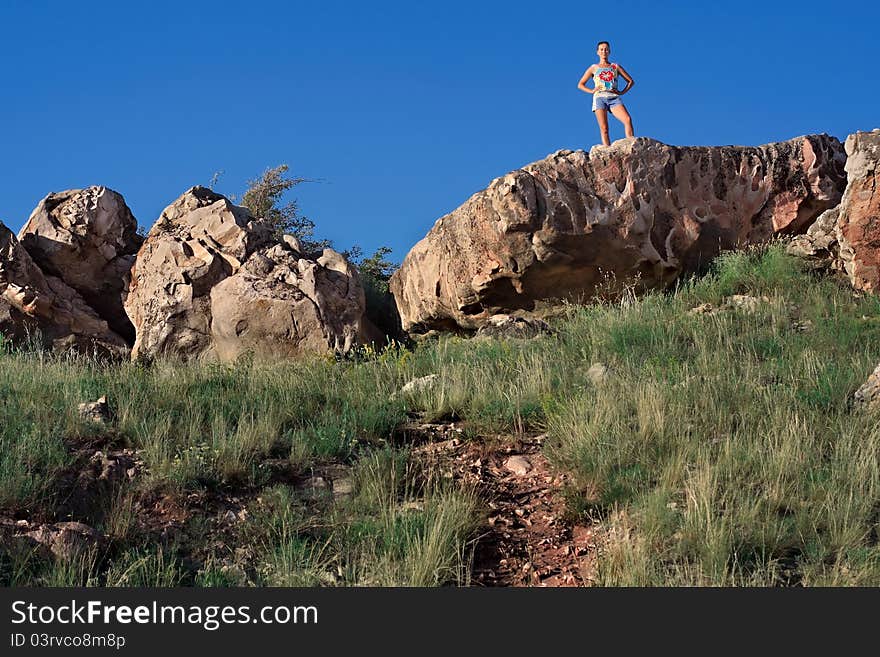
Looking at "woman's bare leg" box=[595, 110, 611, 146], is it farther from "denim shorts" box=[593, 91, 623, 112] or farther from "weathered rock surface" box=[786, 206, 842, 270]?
"weathered rock surface" box=[786, 206, 842, 270]

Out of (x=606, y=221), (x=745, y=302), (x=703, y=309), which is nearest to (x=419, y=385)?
(x=703, y=309)

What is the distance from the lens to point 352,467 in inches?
301

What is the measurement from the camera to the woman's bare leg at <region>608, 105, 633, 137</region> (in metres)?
14.7

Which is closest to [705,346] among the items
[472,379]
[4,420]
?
[472,379]

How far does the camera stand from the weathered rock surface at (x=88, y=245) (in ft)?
49.2

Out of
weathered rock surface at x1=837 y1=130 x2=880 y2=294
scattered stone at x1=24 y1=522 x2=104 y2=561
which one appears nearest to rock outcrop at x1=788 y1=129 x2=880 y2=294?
weathered rock surface at x1=837 y1=130 x2=880 y2=294

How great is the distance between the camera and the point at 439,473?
25.0 feet

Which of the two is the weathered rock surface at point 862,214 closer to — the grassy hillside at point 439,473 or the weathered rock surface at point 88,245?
the grassy hillside at point 439,473

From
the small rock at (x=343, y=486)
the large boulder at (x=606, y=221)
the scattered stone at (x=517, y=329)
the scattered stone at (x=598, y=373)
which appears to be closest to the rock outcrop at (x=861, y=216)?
the large boulder at (x=606, y=221)

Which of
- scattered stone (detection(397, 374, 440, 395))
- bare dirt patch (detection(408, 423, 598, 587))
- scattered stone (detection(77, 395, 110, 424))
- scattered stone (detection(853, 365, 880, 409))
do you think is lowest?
bare dirt patch (detection(408, 423, 598, 587))

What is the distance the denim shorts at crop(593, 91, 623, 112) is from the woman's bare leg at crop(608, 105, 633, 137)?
69mm

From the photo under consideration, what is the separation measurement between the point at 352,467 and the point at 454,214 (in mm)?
7665

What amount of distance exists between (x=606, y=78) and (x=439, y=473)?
340 inches

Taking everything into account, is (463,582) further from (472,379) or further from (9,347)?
(9,347)
